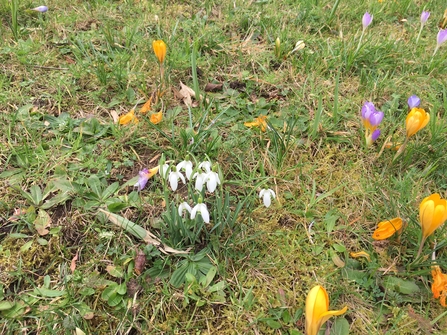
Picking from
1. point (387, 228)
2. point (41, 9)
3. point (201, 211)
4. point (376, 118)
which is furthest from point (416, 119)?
point (41, 9)

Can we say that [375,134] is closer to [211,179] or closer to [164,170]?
[211,179]

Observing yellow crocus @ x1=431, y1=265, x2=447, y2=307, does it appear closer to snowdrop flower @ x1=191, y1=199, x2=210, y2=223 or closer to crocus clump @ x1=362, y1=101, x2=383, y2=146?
crocus clump @ x1=362, y1=101, x2=383, y2=146

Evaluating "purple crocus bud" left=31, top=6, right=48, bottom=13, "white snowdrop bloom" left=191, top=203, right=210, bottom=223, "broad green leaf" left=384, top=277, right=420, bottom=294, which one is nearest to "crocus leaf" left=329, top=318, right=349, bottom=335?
"broad green leaf" left=384, top=277, right=420, bottom=294

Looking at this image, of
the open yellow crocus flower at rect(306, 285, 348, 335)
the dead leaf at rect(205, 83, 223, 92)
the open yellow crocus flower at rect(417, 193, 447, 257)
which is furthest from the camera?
the dead leaf at rect(205, 83, 223, 92)

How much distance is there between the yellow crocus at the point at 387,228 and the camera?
1.63m

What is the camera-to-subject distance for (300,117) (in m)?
2.20

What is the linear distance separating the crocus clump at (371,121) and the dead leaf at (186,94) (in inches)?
37.1

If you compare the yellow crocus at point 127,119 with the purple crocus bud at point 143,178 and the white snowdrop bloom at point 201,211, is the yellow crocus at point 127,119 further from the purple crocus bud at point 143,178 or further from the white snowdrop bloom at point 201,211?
the white snowdrop bloom at point 201,211

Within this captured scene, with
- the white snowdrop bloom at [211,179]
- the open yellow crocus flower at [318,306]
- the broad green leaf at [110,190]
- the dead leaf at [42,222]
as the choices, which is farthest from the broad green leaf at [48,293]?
the open yellow crocus flower at [318,306]

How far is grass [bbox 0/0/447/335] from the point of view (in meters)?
1.49

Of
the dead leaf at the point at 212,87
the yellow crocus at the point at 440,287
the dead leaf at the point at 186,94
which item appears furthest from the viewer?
the dead leaf at the point at 212,87

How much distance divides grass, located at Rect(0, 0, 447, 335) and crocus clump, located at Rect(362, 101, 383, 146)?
7cm

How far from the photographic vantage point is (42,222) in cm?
165

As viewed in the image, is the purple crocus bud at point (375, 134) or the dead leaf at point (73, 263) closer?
the dead leaf at point (73, 263)
